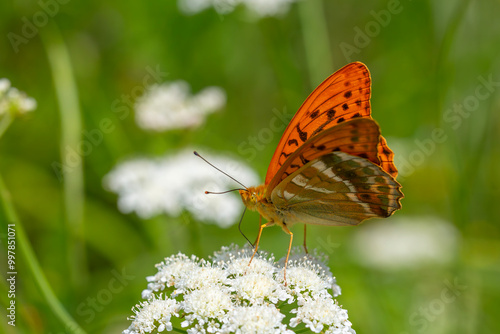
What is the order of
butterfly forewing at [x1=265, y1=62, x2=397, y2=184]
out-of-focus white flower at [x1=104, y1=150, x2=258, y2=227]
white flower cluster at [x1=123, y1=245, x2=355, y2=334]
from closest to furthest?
white flower cluster at [x1=123, y1=245, x2=355, y2=334], butterfly forewing at [x1=265, y1=62, x2=397, y2=184], out-of-focus white flower at [x1=104, y1=150, x2=258, y2=227]

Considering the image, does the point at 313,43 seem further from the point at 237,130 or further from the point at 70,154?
the point at 70,154

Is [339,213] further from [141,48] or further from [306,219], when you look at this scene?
[141,48]

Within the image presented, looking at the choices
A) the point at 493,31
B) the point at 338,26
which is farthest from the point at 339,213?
the point at 338,26

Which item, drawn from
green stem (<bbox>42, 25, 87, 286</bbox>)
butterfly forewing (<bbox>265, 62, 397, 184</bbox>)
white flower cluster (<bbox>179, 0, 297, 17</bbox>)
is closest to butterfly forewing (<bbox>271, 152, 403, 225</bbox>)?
butterfly forewing (<bbox>265, 62, 397, 184</bbox>)

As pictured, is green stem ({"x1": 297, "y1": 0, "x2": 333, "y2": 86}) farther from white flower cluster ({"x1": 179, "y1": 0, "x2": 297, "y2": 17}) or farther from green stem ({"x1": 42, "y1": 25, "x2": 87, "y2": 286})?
green stem ({"x1": 42, "y1": 25, "x2": 87, "y2": 286})

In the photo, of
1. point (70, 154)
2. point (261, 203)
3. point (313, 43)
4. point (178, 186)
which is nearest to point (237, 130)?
point (313, 43)

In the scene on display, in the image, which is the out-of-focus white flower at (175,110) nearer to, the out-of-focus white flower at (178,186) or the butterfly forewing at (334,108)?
the out-of-focus white flower at (178,186)
